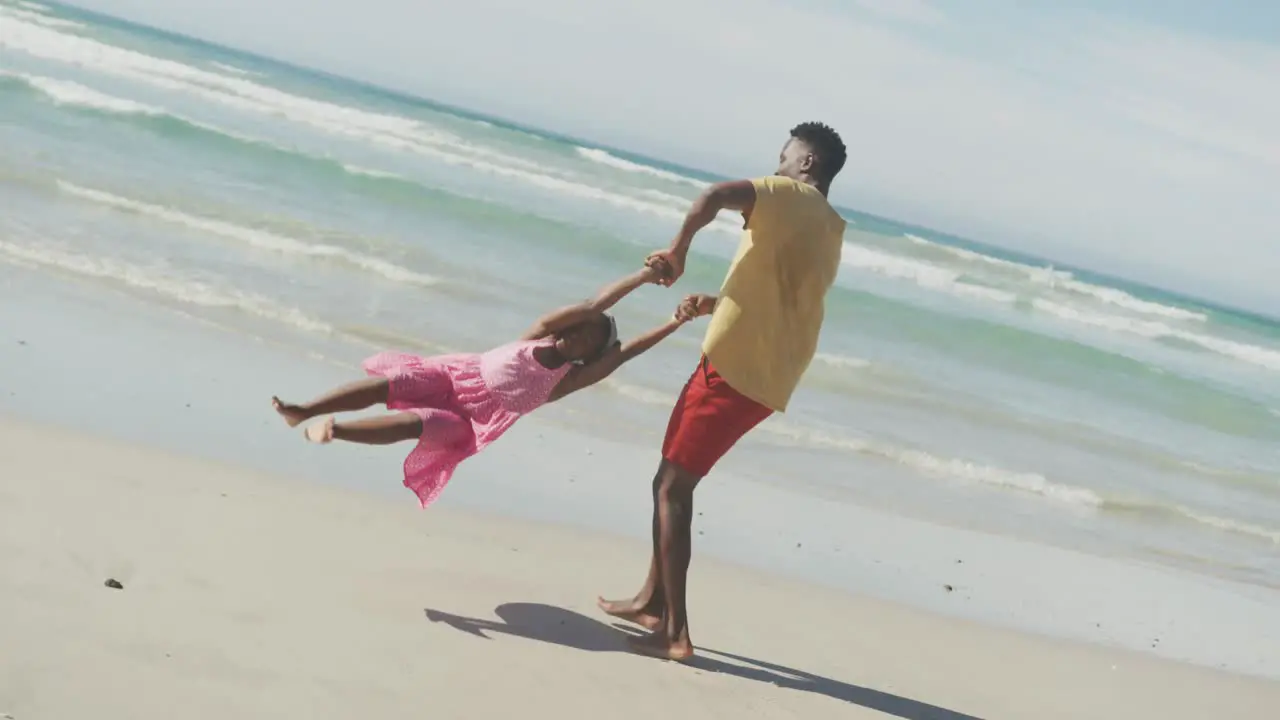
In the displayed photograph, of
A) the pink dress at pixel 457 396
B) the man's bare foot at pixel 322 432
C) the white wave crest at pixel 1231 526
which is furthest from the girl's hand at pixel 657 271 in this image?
the white wave crest at pixel 1231 526

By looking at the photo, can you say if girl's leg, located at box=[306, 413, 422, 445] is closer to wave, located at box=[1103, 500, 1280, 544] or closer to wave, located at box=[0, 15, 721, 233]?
wave, located at box=[1103, 500, 1280, 544]

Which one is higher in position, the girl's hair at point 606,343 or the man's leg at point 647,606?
the girl's hair at point 606,343

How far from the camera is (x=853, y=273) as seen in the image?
23781 mm

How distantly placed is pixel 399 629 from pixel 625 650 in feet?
2.66

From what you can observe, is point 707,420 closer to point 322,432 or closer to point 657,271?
point 657,271

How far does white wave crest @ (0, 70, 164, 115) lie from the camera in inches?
740

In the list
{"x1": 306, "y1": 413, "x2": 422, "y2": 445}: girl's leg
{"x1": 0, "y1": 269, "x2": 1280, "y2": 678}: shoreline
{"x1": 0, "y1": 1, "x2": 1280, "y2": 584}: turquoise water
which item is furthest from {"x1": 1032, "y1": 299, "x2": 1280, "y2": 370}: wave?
{"x1": 306, "y1": 413, "x2": 422, "y2": 445}: girl's leg

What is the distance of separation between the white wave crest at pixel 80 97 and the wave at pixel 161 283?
1080cm

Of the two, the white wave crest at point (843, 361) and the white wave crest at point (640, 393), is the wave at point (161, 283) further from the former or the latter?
the white wave crest at point (843, 361)

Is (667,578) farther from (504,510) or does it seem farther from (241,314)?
(241,314)

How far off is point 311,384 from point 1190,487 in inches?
300

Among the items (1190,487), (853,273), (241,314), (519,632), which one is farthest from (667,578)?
(853,273)

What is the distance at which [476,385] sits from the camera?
4.43 metres

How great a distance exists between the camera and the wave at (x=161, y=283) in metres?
8.38
